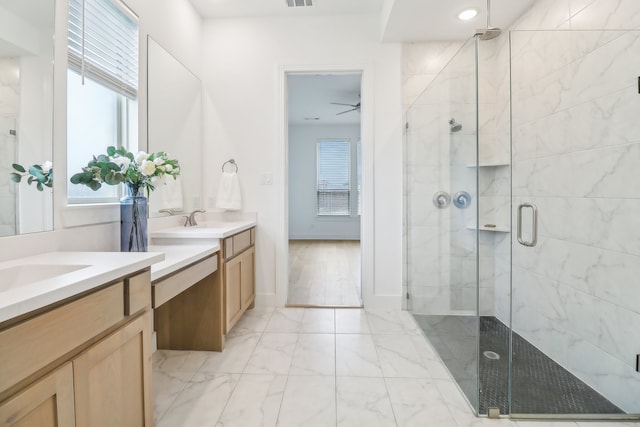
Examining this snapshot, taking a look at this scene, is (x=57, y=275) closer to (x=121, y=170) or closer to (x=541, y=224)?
(x=121, y=170)

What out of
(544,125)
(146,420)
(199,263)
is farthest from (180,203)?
(544,125)

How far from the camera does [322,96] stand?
17.3 ft

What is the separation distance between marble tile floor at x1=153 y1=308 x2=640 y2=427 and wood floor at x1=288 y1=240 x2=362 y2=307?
698 mm

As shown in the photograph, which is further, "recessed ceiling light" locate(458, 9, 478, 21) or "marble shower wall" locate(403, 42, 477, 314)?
"recessed ceiling light" locate(458, 9, 478, 21)

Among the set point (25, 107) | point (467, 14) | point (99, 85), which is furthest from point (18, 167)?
point (467, 14)

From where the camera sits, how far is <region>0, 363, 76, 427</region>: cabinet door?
70cm

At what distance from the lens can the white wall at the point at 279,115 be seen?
289 centimetres

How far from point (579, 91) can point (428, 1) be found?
3.84 ft

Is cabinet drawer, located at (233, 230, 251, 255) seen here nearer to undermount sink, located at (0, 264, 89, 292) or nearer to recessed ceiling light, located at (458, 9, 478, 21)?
undermount sink, located at (0, 264, 89, 292)

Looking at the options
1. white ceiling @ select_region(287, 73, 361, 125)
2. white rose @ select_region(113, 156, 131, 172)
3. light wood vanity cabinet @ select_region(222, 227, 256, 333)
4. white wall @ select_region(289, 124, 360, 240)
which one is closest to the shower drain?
light wood vanity cabinet @ select_region(222, 227, 256, 333)

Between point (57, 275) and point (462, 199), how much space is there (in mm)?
1941

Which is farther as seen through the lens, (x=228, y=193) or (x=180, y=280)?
(x=228, y=193)

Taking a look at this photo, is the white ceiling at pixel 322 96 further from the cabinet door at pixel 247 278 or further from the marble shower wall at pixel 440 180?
the cabinet door at pixel 247 278

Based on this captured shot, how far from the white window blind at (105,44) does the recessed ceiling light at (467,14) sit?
7.60 feet
